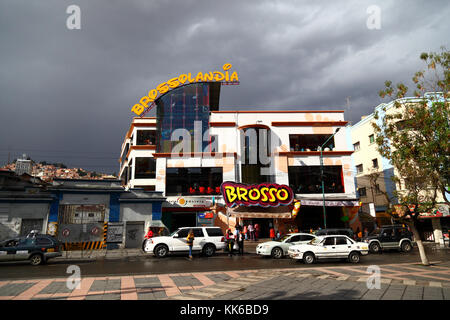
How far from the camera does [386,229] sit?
829 inches

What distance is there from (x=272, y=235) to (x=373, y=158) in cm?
1862

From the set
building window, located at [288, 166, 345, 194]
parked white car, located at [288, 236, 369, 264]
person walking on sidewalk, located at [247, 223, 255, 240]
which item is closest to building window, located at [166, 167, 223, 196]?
person walking on sidewalk, located at [247, 223, 255, 240]

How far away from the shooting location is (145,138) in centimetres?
3762

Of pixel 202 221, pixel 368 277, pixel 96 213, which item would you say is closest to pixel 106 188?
pixel 96 213

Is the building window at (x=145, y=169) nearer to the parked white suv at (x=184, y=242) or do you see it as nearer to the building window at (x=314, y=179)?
the building window at (x=314, y=179)

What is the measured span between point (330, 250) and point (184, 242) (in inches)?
353

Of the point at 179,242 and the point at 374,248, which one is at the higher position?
the point at 179,242

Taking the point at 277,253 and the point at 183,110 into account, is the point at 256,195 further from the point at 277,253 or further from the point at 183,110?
the point at 183,110

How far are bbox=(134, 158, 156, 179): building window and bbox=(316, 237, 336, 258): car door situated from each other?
84.4 feet

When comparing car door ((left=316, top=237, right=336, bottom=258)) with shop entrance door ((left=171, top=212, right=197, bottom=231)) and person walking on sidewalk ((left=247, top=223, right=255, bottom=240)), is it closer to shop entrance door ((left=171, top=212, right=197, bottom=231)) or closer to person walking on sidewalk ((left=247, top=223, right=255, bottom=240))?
person walking on sidewalk ((left=247, top=223, right=255, bottom=240))

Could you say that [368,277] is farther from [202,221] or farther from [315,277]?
[202,221]

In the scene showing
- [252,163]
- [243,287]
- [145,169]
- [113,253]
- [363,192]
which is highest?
[145,169]

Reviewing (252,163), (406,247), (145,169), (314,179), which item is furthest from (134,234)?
(406,247)

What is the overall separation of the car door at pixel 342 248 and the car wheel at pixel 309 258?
1177mm
